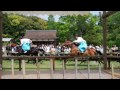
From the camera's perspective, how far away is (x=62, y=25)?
5238 centimetres

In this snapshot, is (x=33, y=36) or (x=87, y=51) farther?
(x=33, y=36)

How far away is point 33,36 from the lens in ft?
161

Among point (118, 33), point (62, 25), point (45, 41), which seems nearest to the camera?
point (118, 33)

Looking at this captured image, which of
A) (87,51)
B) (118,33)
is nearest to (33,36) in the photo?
(118,33)
